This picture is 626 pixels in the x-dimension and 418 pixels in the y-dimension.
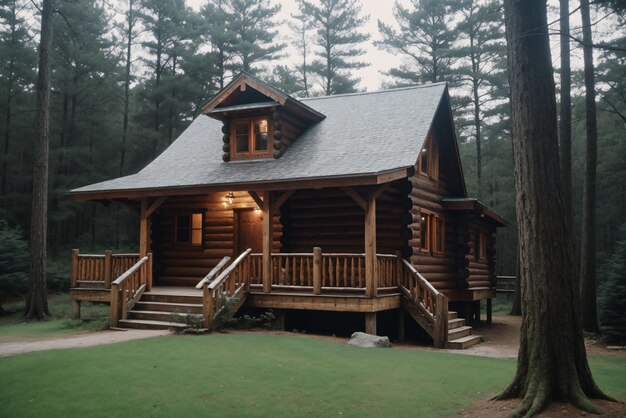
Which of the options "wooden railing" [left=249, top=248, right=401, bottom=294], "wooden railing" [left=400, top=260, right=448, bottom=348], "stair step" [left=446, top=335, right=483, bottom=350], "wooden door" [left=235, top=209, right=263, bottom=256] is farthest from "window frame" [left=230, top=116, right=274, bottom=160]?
"stair step" [left=446, top=335, right=483, bottom=350]

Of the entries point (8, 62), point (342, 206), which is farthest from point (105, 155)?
point (342, 206)

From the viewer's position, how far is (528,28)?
294 inches

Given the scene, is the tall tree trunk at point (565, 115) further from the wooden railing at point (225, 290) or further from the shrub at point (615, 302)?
the wooden railing at point (225, 290)

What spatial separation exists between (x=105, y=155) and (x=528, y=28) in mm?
31538

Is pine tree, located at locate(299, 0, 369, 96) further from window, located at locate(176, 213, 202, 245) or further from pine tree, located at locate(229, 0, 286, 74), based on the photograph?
window, located at locate(176, 213, 202, 245)

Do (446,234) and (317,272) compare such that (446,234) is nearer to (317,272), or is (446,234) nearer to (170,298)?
(317,272)

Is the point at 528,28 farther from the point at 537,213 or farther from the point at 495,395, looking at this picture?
the point at 495,395

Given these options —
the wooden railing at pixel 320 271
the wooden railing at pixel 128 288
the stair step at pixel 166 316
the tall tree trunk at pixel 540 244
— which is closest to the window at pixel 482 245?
the wooden railing at pixel 320 271

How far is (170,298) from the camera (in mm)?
14930

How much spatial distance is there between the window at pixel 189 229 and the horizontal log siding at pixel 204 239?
0.59 ft

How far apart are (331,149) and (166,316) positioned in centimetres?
665

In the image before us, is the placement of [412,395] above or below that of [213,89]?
below

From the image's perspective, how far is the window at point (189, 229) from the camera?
19000 millimetres

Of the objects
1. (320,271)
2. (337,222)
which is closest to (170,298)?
(320,271)
